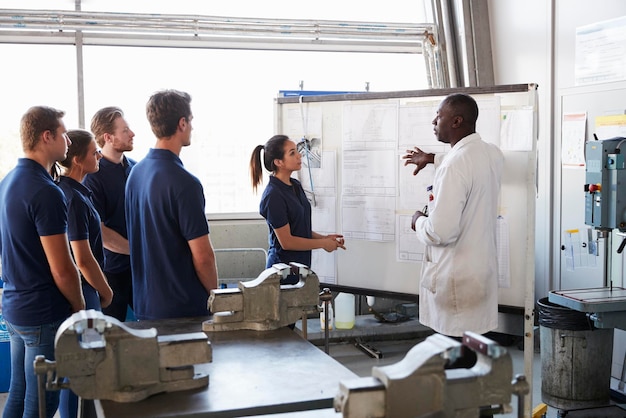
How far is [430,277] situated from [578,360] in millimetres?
1241

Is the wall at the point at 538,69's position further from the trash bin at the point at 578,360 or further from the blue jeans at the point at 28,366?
the blue jeans at the point at 28,366

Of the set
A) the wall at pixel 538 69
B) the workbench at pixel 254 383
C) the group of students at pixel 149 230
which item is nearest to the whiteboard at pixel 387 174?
the group of students at pixel 149 230

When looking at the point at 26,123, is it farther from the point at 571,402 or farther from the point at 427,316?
the point at 571,402

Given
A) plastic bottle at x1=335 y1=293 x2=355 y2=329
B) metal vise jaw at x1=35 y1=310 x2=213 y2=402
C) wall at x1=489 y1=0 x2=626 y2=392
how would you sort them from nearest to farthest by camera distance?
1. metal vise jaw at x1=35 y1=310 x2=213 y2=402
2. wall at x1=489 y1=0 x2=626 y2=392
3. plastic bottle at x1=335 y1=293 x2=355 y2=329

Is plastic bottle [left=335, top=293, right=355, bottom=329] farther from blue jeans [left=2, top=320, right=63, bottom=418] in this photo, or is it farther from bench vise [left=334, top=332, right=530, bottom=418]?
bench vise [left=334, top=332, right=530, bottom=418]

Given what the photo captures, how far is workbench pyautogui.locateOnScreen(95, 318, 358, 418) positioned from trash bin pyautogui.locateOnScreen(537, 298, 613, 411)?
6.56 ft

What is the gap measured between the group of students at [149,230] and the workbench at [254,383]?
35cm

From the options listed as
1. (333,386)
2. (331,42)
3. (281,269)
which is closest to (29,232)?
(281,269)

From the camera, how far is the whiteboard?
3035mm

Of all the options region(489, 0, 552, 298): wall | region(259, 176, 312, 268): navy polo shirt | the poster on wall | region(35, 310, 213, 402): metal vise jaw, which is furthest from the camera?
region(489, 0, 552, 298): wall

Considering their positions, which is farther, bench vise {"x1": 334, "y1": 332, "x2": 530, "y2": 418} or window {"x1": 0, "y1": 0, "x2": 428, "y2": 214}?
window {"x1": 0, "y1": 0, "x2": 428, "y2": 214}

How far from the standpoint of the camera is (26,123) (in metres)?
2.34

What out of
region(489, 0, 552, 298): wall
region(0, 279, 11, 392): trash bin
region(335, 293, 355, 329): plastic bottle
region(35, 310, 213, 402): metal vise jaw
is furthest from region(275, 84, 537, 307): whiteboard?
region(35, 310, 213, 402): metal vise jaw

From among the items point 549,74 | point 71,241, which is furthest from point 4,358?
point 549,74
